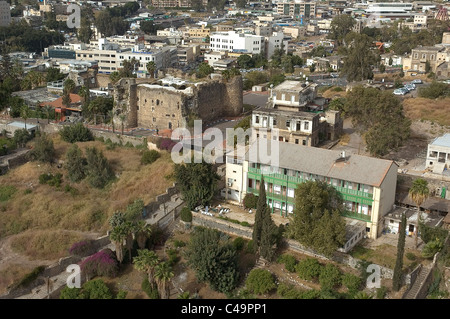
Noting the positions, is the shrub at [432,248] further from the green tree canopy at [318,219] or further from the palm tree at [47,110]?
the palm tree at [47,110]

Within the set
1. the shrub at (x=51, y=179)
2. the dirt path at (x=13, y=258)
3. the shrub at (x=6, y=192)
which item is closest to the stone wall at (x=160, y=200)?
the dirt path at (x=13, y=258)

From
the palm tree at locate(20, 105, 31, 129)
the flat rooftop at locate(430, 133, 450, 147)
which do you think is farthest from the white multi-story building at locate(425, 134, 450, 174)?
the palm tree at locate(20, 105, 31, 129)

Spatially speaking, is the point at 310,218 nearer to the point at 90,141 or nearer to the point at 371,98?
the point at 371,98

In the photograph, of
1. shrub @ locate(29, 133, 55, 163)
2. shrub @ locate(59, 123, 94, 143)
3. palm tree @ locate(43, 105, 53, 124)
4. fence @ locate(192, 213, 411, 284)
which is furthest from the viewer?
palm tree @ locate(43, 105, 53, 124)

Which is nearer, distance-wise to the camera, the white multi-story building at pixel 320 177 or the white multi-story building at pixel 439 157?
the white multi-story building at pixel 320 177

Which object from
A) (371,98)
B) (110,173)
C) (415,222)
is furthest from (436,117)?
(110,173)

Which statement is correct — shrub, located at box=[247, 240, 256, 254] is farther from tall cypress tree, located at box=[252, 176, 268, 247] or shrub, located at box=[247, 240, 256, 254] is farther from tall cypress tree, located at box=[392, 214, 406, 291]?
tall cypress tree, located at box=[392, 214, 406, 291]
